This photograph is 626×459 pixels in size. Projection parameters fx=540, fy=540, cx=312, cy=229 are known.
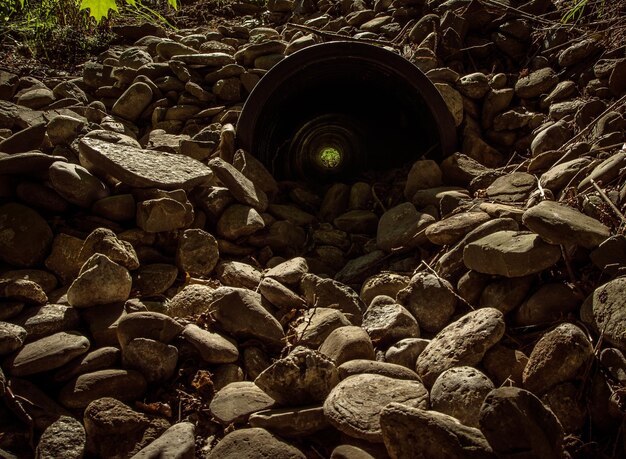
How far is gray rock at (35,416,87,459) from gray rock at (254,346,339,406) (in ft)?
1.86

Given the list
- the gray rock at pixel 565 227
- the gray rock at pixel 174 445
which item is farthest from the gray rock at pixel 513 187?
the gray rock at pixel 174 445

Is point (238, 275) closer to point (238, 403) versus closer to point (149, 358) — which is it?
point (149, 358)

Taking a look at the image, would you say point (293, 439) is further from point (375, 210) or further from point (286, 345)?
point (375, 210)

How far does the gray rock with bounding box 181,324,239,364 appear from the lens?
1951 millimetres

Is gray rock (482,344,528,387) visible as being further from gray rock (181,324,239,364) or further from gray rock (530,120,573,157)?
gray rock (530,120,573,157)

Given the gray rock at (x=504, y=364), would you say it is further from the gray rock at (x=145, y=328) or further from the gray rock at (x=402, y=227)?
the gray rock at (x=145, y=328)

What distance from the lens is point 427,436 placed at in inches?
53.4

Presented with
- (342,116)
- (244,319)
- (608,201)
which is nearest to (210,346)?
(244,319)

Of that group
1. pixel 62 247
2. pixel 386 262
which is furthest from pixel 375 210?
pixel 62 247

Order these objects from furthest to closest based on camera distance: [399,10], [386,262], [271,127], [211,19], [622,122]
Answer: [211,19] → [399,10] → [271,127] → [386,262] → [622,122]

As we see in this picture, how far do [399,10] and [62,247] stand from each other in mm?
3360

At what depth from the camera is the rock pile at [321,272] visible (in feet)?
5.28

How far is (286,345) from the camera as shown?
7.02 ft

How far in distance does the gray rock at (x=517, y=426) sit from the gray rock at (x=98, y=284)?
1443 mm
